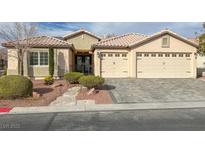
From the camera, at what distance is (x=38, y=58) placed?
21.1 m

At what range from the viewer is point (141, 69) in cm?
2184

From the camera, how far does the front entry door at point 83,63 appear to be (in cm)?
2755

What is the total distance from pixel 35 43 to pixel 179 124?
16.7 m

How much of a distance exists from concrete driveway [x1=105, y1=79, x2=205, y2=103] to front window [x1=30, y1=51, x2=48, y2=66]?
742cm

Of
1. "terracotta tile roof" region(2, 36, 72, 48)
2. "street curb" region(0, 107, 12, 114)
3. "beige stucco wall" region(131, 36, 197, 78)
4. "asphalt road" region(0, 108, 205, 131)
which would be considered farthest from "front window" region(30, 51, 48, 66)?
"asphalt road" region(0, 108, 205, 131)

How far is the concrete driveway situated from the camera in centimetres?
1347

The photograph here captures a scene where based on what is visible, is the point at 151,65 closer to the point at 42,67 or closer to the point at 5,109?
the point at 42,67

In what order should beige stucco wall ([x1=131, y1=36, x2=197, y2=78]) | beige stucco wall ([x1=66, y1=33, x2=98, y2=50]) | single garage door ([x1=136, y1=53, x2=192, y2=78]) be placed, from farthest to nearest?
1. beige stucco wall ([x1=66, y1=33, x2=98, y2=50])
2. single garage door ([x1=136, y1=53, x2=192, y2=78])
3. beige stucco wall ([x1=131, y1=36, x2=197, y2=78])

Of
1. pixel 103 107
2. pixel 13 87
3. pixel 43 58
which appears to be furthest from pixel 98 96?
pixel 43 58

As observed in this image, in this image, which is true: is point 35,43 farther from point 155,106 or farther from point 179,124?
point 179,124

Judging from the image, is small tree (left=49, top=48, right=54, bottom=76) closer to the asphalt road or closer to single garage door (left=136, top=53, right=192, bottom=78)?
single garage door (left=136, top=53, right=192, bottom=78)

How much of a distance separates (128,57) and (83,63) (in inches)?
309

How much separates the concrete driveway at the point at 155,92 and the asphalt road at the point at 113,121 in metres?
2.94

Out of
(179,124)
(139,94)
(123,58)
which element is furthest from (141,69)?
(179,124)
